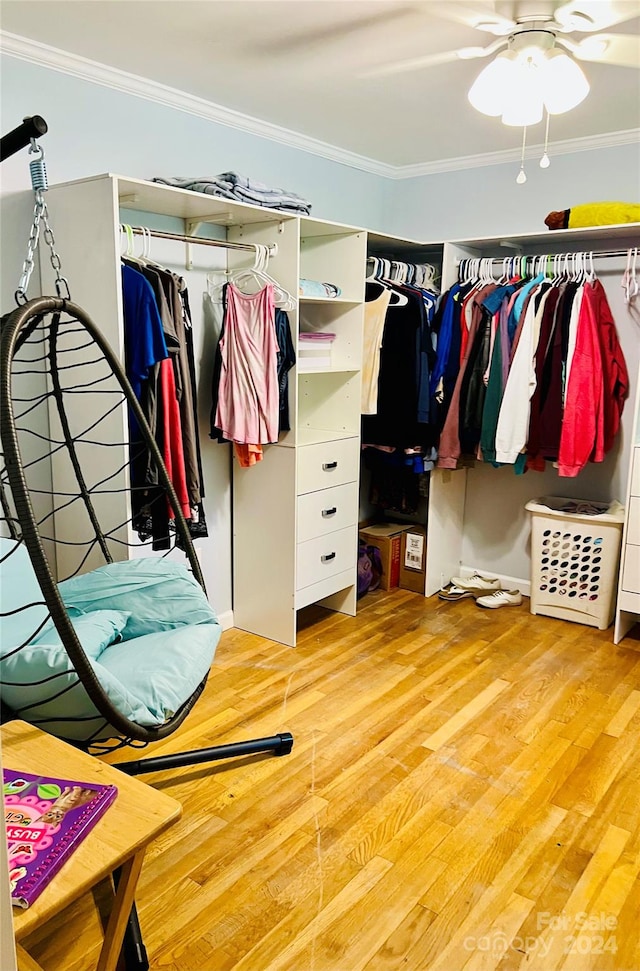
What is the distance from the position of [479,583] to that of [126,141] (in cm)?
278

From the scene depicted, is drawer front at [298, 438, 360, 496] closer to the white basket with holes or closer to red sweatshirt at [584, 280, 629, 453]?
the white basket with holes

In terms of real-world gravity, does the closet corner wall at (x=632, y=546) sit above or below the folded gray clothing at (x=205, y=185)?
below

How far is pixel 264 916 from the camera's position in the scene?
1.82 m

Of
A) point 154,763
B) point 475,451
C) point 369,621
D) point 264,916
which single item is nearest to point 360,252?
point 475,451

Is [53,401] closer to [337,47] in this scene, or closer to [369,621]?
[337,47]

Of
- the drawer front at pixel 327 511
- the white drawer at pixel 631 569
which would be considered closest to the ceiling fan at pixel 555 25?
the drawer front at pixel 327 511

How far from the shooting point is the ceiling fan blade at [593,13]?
6.73 feet

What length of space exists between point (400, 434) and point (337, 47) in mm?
1790

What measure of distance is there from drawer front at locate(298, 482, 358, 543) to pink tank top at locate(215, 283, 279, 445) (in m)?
0.44

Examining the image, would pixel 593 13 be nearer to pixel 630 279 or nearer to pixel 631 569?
pixel 630 279

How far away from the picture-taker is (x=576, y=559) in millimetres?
3629

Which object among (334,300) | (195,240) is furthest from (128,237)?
(334,300)

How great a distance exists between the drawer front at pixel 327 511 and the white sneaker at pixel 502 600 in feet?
2.84

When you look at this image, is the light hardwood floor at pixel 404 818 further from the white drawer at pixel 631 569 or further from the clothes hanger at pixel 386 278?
the clothes hanger at pixel 386 278
